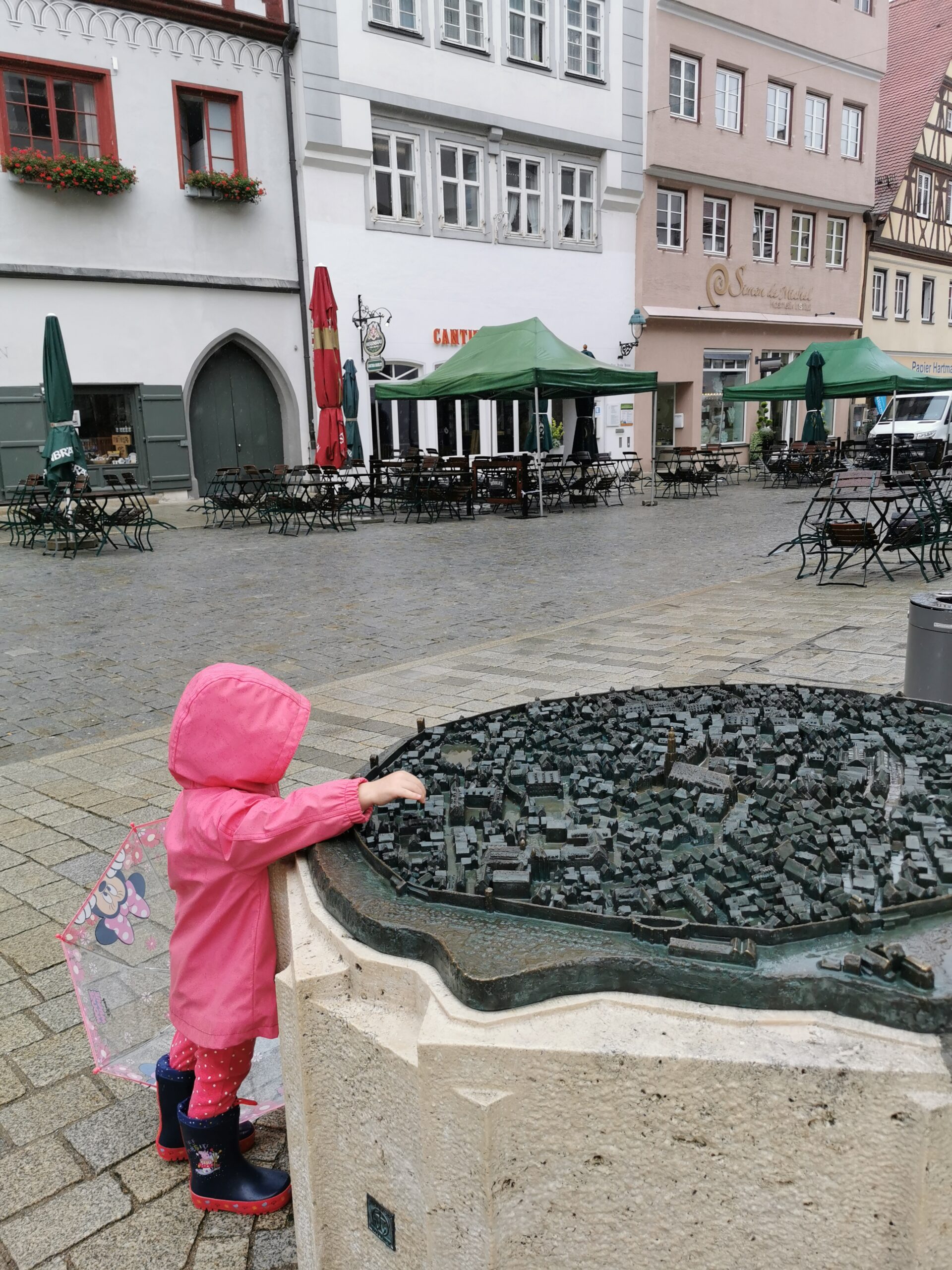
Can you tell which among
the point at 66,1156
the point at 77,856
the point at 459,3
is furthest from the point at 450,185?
the point at 66,1156

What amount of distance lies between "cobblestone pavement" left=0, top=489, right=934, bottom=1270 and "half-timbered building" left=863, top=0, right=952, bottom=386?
74.2 feet

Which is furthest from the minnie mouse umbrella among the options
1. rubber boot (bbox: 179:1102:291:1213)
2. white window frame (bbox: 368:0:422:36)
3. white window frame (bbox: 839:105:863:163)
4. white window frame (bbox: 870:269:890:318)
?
white window frame (bbox: 870:269:890:318)

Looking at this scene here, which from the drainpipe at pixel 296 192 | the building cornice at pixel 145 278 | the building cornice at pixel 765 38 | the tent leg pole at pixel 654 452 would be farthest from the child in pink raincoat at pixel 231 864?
the building cornice at pixel 765 38

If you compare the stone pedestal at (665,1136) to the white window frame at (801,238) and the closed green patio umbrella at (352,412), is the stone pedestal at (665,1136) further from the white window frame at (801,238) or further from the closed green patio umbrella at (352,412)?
the white window frame at (801,238)

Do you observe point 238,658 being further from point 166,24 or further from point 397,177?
point 397,177

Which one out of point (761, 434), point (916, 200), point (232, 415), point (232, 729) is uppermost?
point (916, 200)

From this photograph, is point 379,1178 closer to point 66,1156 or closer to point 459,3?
point 66,1156

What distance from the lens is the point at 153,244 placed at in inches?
706

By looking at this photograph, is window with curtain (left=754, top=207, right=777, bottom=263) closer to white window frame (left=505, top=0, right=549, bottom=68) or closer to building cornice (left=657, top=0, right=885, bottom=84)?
building cornice (left=657, top=0, right=885, bottom=84)

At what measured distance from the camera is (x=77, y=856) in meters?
3.82

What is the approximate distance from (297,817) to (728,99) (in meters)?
29.1

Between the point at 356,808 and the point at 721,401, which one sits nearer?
the point at 356,808

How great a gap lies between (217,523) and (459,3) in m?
12.6

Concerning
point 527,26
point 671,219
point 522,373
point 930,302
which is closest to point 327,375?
point 522,373
